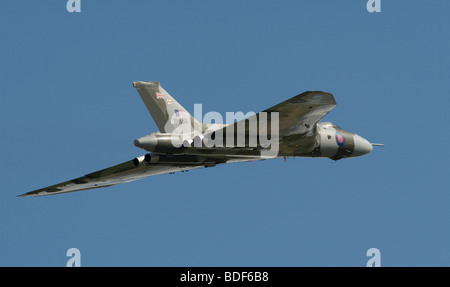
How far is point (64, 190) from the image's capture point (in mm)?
40000

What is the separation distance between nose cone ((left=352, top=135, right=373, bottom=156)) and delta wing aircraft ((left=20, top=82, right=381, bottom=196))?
2.80ft

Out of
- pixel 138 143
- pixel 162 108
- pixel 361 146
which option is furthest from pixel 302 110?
pixel 361 146

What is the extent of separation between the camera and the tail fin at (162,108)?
118 ft

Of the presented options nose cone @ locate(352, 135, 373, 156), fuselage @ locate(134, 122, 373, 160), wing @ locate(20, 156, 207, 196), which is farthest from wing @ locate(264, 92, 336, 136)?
nose cone @ locate(352, 135, 373, 156)

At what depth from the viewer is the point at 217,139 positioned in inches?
1382

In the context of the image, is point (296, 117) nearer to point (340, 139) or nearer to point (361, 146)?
point (340, 139)

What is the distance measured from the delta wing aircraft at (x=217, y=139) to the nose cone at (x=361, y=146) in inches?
33.6

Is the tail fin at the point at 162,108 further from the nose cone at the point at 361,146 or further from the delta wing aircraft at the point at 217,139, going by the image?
the nose cone at the point at 361,146

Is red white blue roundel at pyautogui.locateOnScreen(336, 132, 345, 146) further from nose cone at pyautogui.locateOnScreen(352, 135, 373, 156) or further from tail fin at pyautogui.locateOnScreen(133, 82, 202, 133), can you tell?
tail fin at pyautogui.locateOnScreen(133, 82, 202, 133)

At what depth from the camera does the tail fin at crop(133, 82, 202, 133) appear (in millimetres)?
36031

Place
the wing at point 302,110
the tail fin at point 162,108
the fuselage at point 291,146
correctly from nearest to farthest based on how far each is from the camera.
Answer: the wing at point 302,110
the fuselage at point 291,146
the tail fin at point 162,108

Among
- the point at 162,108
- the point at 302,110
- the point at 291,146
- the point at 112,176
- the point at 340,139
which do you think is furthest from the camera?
the point at 340,139

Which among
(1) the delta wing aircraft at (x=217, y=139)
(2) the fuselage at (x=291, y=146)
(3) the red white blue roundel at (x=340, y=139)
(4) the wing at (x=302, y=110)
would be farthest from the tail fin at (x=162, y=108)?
(3) the red white blue roundel at (x=340, y=139)

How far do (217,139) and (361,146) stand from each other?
1050 cm
